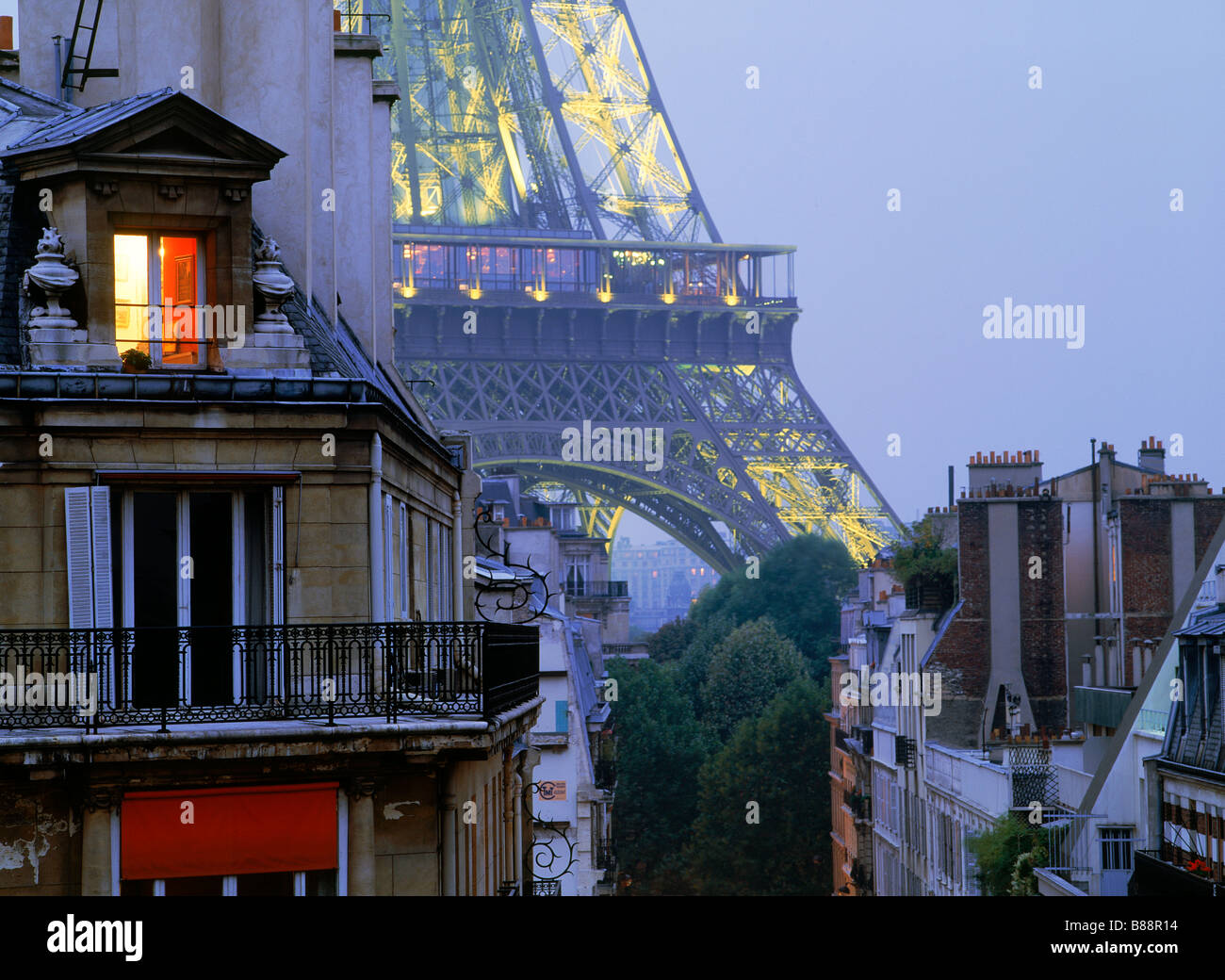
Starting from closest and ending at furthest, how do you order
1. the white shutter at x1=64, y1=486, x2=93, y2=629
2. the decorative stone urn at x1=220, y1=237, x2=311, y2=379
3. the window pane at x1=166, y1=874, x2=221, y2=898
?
the window pane at x1=166, y1=874, x2=221, y2=898 → the white shutter at x1=64, y1=486, x2=93, y2=629 → the decorative stone urn at x1=220, y1=237, x2=311, y2=379

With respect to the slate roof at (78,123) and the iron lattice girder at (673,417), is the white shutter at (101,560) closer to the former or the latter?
the slate roof at (78,123)

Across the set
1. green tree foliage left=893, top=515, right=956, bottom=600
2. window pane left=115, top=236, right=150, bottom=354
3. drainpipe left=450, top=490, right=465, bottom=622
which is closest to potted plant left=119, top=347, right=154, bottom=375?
window pane left=115, top=236, right=150, bottom=354

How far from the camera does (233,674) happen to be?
12.1 metres

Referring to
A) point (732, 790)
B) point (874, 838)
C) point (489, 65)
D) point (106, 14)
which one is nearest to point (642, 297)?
point (489, 65)

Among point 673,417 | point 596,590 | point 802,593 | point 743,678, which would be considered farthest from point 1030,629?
point 802,593

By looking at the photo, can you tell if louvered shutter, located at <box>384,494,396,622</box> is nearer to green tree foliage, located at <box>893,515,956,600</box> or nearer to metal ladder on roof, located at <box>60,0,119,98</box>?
metal ladder on roof, located at <box>60,0,119,98</box>

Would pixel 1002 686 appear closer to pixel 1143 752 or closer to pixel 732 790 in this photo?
pixel 1143 752

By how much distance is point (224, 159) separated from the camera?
12688 mm

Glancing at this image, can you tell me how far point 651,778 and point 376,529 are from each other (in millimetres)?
53767

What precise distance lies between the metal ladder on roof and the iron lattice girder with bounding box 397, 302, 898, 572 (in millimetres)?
61015

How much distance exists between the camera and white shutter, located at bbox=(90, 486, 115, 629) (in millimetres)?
11750

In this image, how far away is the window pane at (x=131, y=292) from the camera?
1260 centimetres

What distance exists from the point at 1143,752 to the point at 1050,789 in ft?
14.0

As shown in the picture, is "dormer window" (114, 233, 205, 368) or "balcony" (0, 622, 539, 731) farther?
"dormer window" (114, 233, 205, 368)
